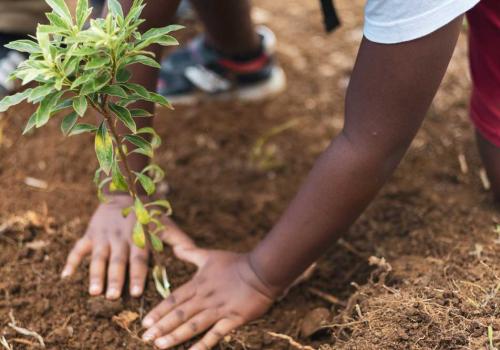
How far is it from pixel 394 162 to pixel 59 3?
831mm

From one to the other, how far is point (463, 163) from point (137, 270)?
121cm

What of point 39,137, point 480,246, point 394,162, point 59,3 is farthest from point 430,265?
point 39,137

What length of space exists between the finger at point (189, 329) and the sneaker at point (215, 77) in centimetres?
121

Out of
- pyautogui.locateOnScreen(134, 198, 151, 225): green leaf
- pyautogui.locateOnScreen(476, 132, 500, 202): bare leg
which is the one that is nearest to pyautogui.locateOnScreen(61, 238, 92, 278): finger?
pyautogui.locateOnScreen(134, 198, 151, 225): green leaf

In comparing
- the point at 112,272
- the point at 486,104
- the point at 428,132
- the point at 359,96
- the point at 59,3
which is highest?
the point at 59,3

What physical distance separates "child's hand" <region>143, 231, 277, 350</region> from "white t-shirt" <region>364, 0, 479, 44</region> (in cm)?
72

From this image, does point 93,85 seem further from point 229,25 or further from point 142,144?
point 229,25

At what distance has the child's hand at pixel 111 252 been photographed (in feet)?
5.95

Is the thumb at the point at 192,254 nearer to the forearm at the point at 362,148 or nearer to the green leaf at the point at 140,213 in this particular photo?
the forearm at the point at 362,148

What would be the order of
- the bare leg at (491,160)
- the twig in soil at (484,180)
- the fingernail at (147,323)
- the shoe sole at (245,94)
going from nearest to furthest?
the fingernail at (147,323), the bare leg at (491,160), the twig in soil at (484,180), the shoe sole at (245,94)

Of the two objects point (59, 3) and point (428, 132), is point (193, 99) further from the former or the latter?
point (59, 3)

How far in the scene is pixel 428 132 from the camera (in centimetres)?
255

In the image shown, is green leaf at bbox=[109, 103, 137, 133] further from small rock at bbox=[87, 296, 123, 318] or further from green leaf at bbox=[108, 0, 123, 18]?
small rock at bbox=[87, 296, 123, 318]

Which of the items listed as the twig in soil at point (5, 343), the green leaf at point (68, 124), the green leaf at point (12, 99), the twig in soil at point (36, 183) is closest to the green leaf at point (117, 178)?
the green leaf at point (68, 124)
